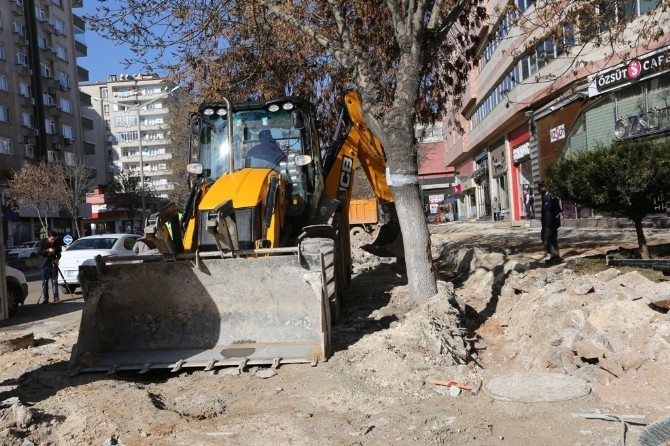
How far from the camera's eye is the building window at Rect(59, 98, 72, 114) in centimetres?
5644

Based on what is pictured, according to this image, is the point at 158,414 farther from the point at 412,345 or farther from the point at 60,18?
the point at 60,18

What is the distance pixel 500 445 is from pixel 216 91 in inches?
407

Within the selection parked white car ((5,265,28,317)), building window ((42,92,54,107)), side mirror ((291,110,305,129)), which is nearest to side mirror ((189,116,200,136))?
side mirror ((291,110,305,129))

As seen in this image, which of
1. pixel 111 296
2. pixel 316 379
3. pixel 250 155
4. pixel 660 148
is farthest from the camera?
pixel 660 148

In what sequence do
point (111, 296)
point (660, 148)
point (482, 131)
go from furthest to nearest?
point (482, 131), point (660, 148), point (111, 296)

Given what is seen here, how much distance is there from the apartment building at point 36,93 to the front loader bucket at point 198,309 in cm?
3954

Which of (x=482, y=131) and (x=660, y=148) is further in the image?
(x=482, y=131)

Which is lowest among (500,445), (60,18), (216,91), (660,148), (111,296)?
(500,445)

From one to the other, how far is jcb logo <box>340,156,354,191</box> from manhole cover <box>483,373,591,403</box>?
15.8ft

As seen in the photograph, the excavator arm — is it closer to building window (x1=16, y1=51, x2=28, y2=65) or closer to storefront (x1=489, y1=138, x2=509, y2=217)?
storefront (x1=489, y1=138, x2=509, y2=217)

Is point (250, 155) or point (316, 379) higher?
point (250, 155)

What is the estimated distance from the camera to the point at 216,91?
13.0 metres

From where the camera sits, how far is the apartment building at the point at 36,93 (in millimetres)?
47344

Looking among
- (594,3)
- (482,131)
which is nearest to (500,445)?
(594,3)
